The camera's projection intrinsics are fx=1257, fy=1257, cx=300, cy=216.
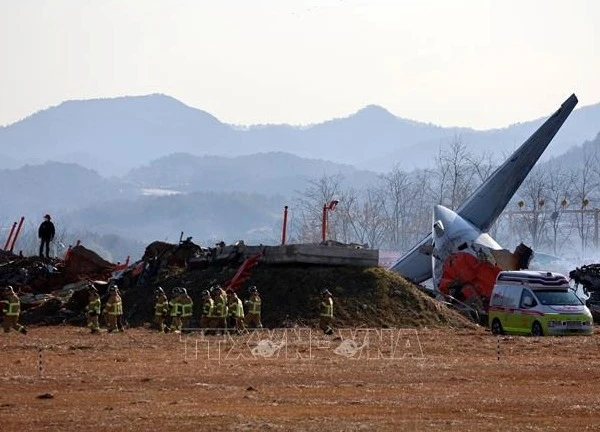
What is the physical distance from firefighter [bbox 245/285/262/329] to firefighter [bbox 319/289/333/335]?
194cm

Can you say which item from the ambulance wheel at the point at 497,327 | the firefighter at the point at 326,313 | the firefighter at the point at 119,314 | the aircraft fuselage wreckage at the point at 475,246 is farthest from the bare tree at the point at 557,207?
the firefighter at the point at 119,314

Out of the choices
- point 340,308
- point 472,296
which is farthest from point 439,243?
point 340,308

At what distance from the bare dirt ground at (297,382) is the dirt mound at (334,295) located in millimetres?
2852

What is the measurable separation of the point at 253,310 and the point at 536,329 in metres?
8.68

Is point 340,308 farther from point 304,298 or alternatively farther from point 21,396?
point 21,396

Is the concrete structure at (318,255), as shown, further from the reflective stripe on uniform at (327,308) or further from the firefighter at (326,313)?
the reflective stripe on uniform at (327,308)

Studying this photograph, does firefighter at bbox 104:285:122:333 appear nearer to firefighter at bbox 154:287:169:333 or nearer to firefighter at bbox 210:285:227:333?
firefighter at bbox 154:287:169:333

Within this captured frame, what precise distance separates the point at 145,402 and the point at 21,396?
2.39 meters

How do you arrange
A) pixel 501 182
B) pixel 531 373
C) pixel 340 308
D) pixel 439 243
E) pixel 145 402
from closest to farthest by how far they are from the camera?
pixel 145 402
pixel 531 373
pixel 340 308
pixel 439 243
pixel 501 182

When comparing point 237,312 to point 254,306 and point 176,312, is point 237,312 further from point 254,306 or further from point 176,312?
point 176,312

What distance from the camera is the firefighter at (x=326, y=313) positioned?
37781 millimetres

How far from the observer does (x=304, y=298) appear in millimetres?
40844

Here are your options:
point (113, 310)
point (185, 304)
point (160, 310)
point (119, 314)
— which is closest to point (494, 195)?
point (185, 304)

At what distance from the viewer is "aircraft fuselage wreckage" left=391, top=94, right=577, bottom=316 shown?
4838 cm
